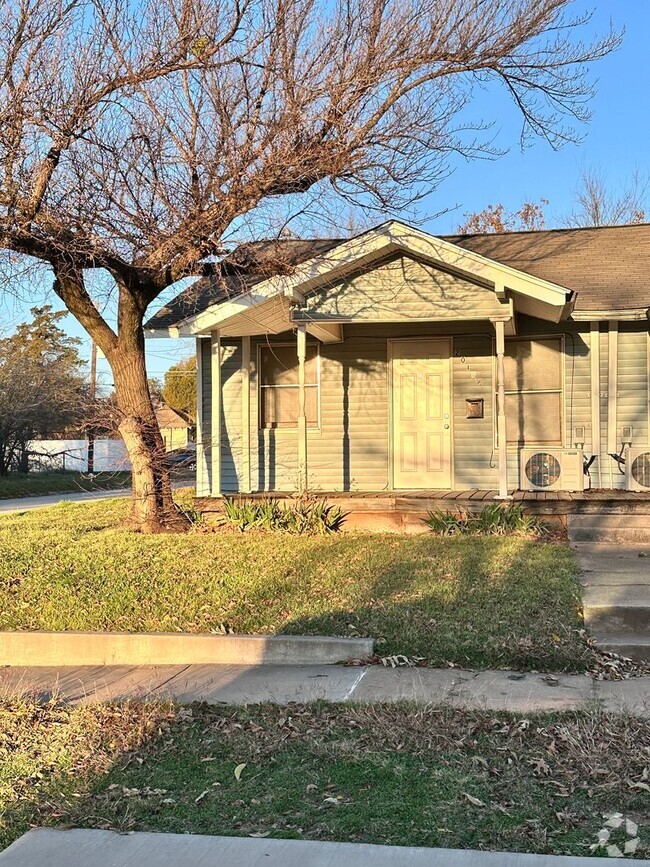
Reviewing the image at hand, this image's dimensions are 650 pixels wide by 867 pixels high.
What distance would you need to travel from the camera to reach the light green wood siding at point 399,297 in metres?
10.9

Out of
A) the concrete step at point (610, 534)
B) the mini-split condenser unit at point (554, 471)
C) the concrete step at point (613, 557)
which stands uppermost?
the mini-split condenser unit at point (554, 471)

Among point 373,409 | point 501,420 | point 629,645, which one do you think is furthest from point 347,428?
point 629,645

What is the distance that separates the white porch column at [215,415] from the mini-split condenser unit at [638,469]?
19.0 ft


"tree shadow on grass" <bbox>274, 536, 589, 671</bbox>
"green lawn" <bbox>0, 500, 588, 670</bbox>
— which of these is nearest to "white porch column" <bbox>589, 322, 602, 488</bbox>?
"green lawn" <bbox>0, 500, 588, 670</bbox>

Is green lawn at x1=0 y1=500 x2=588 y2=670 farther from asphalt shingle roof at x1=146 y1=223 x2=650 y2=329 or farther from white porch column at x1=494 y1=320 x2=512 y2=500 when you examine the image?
asphalt shingle roof at x1=146 y1=223 x2=650 y2=329

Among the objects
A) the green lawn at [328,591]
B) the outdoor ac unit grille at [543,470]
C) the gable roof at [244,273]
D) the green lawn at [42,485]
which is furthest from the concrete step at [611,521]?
the green lawn at [42,485]

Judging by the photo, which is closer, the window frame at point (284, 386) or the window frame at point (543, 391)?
the window frame at point (543, 391)

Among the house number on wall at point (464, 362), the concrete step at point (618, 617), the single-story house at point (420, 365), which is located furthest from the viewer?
the house number on wall at point (464, 362)

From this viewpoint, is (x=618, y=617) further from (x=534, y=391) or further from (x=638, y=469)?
(x=534, y=391)

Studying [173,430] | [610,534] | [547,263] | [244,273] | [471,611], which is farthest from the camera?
[173,430]

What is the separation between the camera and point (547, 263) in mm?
12914

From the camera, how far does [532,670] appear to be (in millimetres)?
5703

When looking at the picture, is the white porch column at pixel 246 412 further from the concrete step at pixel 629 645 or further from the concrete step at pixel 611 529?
the concrete step at pixel 629 645

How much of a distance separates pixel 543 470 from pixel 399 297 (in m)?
3.15
